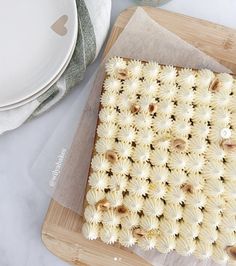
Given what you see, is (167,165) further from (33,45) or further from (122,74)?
(33,45)

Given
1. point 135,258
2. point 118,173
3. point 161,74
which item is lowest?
point 135,258

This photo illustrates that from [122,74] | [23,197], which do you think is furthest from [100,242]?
[122,74]

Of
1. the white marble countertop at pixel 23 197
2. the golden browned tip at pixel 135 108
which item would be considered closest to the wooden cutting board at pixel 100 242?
the white marble countertop at pixel 23 197

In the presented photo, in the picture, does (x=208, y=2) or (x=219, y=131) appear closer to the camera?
(x=219, y=131)

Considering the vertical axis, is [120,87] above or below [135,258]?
above

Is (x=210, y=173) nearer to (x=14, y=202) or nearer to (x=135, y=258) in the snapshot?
(x=135, y=258)

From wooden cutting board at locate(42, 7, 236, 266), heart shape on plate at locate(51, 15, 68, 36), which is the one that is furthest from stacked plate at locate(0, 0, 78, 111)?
wooden cutting board at locate(42, 7, 236, 266)

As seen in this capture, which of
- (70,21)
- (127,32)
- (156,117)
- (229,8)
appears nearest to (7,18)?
(70,21)
